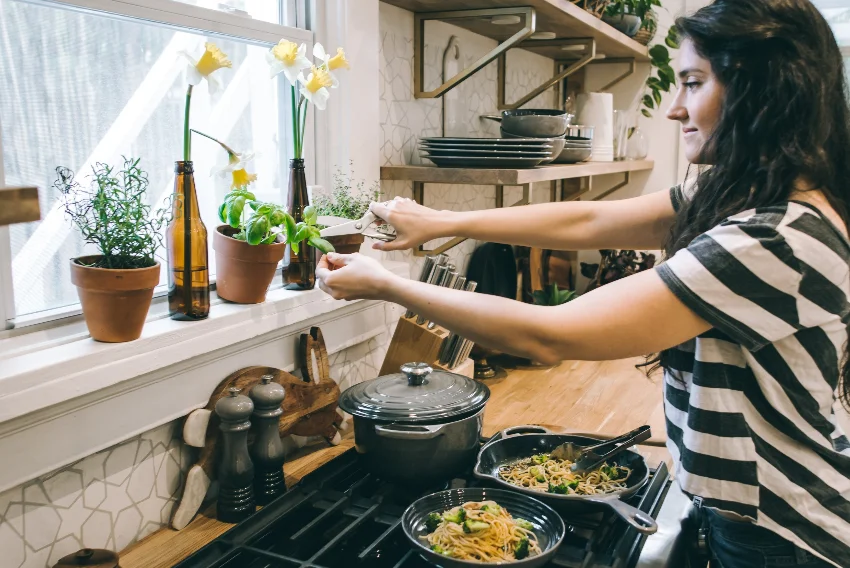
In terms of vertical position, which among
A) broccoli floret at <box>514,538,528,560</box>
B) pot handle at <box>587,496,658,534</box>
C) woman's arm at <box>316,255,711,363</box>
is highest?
woman's arm at <box>316,255,711,363</box>

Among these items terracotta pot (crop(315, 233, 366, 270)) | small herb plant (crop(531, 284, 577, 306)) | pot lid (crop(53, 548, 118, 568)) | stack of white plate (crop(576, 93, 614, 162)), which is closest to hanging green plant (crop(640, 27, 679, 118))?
stack of white plate (crop(576, 93, 614, 162))

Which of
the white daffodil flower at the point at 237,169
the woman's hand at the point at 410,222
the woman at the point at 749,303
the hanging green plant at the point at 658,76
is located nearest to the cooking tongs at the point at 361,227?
the woman's hand at the point at 410,222

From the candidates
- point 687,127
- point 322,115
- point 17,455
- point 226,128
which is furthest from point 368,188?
point 17,455

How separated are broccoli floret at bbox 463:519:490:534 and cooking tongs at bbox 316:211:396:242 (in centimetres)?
50

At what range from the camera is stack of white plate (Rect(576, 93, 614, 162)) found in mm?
2654

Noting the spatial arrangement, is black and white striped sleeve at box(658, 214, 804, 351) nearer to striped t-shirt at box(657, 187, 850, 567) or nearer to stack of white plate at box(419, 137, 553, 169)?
striped t-shirt at box(657, 187, 850, 567)

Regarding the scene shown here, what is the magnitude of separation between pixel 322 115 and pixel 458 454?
0.79 metres

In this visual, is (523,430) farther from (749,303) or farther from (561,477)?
(749,303)

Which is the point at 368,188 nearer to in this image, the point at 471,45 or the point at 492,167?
the point at 492,167

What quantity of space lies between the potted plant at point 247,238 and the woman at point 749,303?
0.26m

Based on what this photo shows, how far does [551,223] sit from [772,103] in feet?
1.67

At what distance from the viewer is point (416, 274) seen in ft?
6.88

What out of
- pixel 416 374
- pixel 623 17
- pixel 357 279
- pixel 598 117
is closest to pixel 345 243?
pixel 416 374

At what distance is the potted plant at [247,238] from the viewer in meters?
1.31
